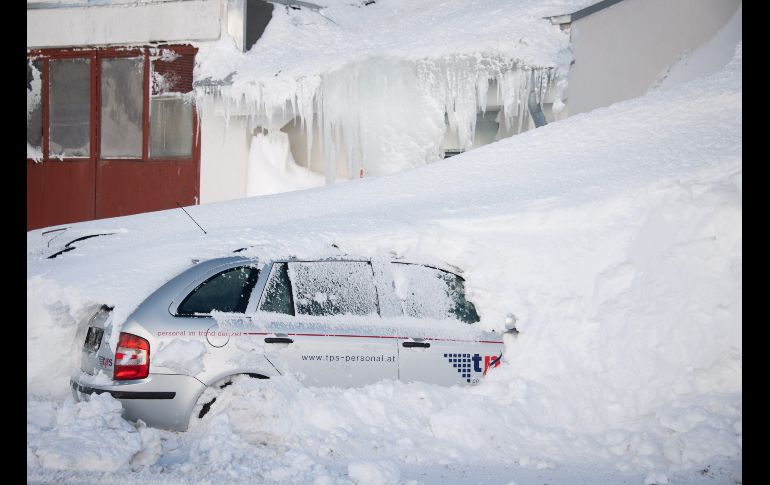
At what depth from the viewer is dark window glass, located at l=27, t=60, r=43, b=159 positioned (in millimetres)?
13891

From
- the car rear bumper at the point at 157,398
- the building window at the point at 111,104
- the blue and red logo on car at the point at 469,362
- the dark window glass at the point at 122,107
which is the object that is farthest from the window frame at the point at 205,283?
the dark window glass at the point at 122,107

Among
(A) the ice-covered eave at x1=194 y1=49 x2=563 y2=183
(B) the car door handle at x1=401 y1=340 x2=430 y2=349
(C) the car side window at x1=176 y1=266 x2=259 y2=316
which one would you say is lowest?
(B) the car door handle at x1=401 y1=340 x2=430 y2=349

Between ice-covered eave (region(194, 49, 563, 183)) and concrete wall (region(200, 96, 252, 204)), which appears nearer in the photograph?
ice-covered eave (region(194, 49, 563, 183))

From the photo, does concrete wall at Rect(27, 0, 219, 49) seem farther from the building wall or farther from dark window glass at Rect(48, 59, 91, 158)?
the building wall

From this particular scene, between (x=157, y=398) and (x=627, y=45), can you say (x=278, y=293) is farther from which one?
(x=627, y=45)

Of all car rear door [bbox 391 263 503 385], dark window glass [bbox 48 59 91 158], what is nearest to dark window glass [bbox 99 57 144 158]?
dark window glass [bbox 48 59 91 158]

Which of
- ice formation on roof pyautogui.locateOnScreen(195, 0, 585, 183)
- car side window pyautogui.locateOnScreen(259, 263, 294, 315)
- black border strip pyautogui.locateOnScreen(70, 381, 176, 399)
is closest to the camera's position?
black border strip pyautogui.locateOnScreen(70, 381, 176, 399)

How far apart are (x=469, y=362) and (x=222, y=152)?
8.41 meters

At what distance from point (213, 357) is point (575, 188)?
3.54m

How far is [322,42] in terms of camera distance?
12414 mm

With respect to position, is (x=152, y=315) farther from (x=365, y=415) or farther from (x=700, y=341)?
(x=700, y=341)

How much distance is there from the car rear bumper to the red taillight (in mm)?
48

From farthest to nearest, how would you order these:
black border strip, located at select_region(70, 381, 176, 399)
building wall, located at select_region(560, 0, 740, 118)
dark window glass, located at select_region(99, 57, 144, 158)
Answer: dark window glass, located at select_region(99, 57, 144, 158) < building wall, located at select_region(560, 0, 740, 118) < black border strip, located at select_region(70, 381, 176, 399)

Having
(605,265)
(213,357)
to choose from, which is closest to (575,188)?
(605,265)
